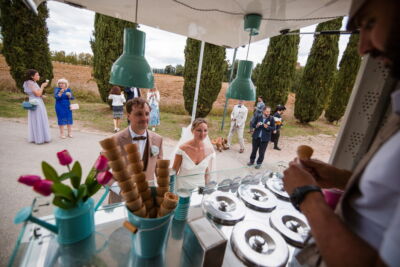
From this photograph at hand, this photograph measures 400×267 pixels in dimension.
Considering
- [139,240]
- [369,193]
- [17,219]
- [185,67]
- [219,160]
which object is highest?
[185,67]

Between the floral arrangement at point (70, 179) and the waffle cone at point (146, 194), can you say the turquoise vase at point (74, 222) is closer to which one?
the floral arrangement at point (70, 179)

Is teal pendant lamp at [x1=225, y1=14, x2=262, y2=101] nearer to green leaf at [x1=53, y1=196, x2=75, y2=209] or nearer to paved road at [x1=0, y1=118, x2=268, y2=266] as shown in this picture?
paved road at [x1=0, y1=118, x2=268, y2=266]

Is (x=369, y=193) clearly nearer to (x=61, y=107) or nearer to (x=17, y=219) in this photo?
(x=17, y=219)

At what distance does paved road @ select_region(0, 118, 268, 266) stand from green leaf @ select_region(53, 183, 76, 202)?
29cm

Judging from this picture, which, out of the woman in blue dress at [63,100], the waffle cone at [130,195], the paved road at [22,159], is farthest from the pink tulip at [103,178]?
the woman in blue dress at [63,100]

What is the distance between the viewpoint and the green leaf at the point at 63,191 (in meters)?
0.76

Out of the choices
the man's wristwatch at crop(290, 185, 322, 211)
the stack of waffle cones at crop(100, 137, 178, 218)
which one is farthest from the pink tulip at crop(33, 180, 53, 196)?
the man's wristwatch at crop(290, 185, 322, 211)

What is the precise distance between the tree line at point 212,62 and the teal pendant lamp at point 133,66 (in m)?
7.61

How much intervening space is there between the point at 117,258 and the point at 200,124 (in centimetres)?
201

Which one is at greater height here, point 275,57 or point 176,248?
point 275,57

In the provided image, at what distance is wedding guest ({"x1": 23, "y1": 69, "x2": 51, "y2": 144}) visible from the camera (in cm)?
475

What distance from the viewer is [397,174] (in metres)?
0.46

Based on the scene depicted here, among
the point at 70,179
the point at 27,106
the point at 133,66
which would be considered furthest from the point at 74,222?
the point at 27,106

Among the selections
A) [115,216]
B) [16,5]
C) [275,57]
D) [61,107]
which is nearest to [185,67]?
[275,57]
